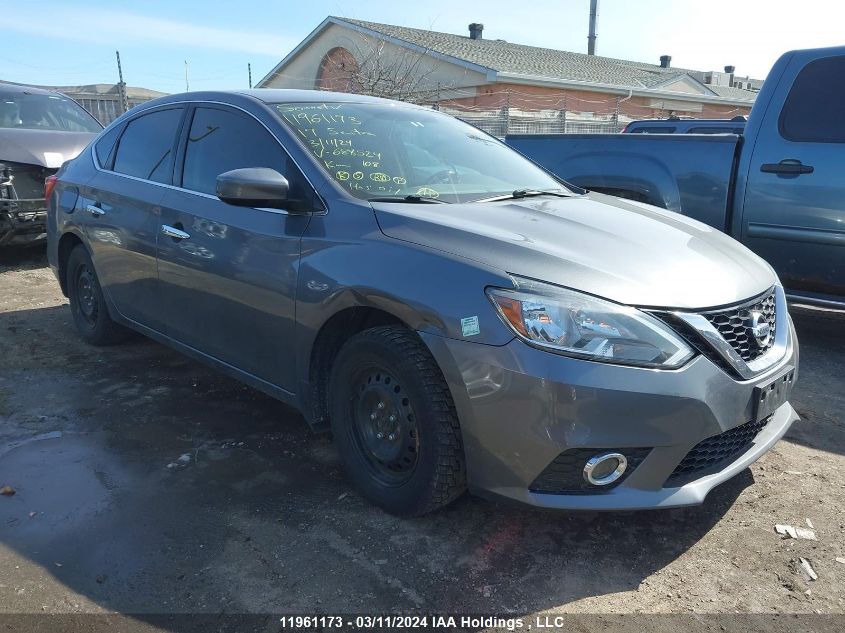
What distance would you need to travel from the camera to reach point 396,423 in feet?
9.37

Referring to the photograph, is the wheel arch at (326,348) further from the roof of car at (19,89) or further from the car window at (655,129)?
the roof of car at (19,89)

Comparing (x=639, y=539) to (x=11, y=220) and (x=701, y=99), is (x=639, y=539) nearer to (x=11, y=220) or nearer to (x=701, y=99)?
(x=11, y=220)

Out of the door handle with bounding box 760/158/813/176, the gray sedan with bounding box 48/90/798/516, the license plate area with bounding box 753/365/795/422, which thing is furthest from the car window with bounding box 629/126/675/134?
the license plate area with bounding box 753/365/795/422

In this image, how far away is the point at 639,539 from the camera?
282cm

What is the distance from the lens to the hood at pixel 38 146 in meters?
7.64

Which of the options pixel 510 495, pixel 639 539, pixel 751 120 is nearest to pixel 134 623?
pixel 510 495

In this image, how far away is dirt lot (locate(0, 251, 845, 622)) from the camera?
2.48 meters

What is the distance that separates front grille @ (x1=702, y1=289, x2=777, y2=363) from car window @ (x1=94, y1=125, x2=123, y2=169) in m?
3.97

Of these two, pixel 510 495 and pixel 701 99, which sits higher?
pixel 701 99

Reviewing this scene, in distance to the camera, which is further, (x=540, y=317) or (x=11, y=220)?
(x=11, y=220)

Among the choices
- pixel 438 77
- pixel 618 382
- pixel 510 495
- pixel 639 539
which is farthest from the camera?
pixel 438 77

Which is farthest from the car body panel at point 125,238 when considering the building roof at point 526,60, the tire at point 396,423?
the building roof at point 526,60

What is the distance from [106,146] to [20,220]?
10.9 feet

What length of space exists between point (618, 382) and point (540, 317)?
1.10 feet
